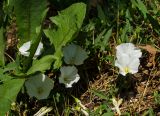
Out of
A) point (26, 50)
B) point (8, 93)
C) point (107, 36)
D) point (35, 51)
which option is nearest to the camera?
point (8, 93)

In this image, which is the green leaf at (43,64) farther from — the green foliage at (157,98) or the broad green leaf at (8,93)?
the green foliage at (157,98)

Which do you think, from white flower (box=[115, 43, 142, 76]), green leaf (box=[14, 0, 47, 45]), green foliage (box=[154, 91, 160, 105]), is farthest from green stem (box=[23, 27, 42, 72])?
green foliage (box=[154, 91, 160, 105])

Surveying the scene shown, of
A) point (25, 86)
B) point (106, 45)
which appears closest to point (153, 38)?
point (106, 45)

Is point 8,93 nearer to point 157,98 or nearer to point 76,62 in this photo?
point 76,62

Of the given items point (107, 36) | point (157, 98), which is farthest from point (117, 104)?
point (107, 36)

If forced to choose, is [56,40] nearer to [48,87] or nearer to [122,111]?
[48,87]

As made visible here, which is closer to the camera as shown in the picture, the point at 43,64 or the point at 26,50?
the point at 43,64
